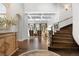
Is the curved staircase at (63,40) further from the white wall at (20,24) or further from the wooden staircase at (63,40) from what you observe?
the white wall at (20,24)

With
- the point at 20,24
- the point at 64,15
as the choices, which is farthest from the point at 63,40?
the point at 20,24

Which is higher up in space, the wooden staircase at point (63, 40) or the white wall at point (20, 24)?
the white wall at point (20, 24)

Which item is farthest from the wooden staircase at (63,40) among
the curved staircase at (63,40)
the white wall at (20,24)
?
the white wall at (20,24)

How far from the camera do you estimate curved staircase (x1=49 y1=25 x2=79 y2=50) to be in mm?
2141

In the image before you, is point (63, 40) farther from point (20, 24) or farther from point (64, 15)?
point (20, 24)

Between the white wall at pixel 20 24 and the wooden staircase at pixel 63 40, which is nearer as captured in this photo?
the white wall at pixel 20 24

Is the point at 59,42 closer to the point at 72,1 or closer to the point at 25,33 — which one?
the point at 25,33

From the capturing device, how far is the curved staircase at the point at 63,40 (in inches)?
84.3

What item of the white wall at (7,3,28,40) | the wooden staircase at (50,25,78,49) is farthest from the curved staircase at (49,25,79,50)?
the white wall at (7,3,28,40)

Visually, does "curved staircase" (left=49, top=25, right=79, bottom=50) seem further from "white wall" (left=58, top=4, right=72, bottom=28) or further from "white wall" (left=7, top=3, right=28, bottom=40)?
"white wall" (left=7, top=3, right=28, bottom=40)

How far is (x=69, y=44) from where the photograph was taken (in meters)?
2.17

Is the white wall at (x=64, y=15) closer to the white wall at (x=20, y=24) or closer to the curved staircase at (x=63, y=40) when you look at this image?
the curved staircase at (x=63, y=40)

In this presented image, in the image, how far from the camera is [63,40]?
88.6 inches

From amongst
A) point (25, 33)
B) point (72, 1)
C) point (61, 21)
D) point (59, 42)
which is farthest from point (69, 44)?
point (72, 1)
